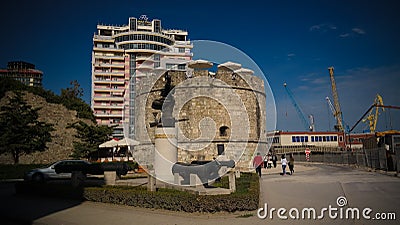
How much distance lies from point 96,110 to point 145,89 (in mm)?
29374

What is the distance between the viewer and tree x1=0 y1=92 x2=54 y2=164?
754 inches

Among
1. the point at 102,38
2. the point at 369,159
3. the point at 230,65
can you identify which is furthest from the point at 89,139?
the point at 102,38

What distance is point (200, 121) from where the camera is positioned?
1792cm

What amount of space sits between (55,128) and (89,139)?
342 cm

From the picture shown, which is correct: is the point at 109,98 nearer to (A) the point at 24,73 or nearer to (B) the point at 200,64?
(B) the point at 200,64

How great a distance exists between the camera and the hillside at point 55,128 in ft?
70.1

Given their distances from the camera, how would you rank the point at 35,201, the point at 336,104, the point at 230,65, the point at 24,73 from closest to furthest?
the point at 35,201, the point at 230,65, the point at 336,104, the point at 24,73

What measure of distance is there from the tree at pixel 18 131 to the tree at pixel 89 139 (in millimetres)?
2323

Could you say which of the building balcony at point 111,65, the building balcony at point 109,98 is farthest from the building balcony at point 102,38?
the building balcony at point 109,98

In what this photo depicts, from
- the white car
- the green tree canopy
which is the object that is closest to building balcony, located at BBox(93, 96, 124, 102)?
the green tree canopy

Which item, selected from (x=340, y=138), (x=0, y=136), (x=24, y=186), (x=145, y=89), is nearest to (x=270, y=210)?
(x=24, y=186)

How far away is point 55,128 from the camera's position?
77.7 feet

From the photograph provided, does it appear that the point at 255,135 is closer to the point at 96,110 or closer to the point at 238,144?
the point at 238,144

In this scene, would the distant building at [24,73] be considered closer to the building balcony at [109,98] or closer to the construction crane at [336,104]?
the building balcony at [109,98]
